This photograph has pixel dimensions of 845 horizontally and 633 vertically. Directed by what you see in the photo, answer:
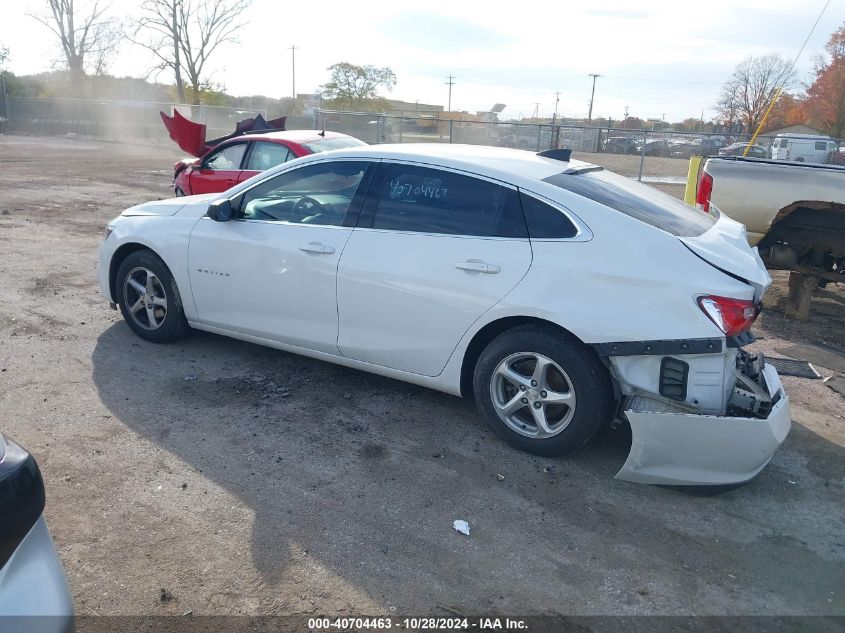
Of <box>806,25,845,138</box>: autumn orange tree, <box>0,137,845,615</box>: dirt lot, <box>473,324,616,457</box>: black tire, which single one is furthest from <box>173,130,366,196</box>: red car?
<box>806,25,845,138</box>: autumn orange tree

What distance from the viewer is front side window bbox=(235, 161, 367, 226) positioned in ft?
15.2

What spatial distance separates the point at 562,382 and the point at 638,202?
1208mm

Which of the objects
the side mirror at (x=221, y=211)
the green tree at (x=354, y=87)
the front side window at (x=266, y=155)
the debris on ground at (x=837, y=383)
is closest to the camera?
the side mirror at (x=221, y=211)

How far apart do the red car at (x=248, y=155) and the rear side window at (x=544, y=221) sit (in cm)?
576

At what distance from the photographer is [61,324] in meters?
6.02

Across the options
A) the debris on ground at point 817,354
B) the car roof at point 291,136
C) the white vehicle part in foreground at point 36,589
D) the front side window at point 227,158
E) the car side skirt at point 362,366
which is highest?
the car roof at point 291,136

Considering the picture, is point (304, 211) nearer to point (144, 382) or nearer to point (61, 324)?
point (144, 382)

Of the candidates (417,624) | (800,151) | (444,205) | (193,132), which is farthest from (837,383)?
(800,151)

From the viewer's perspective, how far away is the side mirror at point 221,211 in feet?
16.2

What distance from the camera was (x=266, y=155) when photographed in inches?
378

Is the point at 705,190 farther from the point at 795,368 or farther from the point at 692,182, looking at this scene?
the point at 692,182

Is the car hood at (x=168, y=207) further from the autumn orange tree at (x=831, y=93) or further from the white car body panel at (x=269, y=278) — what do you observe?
the autumn orange tree at (x=831, y=93)

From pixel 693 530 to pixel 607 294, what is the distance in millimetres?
1263

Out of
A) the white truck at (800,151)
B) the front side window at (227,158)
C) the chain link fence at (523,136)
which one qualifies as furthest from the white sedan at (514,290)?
the white truck at (800,151)
